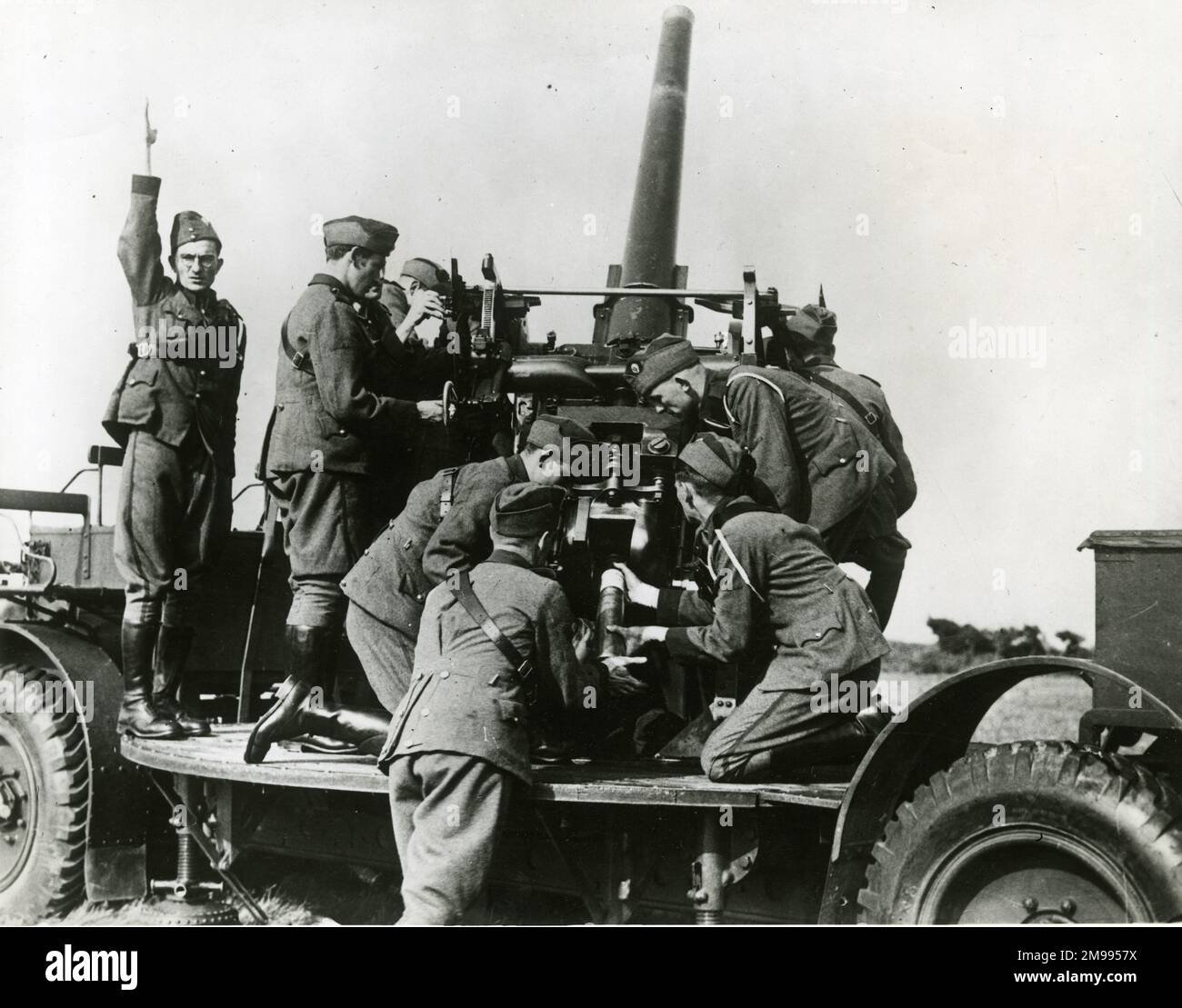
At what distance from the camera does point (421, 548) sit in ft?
17.9

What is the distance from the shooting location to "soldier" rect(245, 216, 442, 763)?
18.7 ft

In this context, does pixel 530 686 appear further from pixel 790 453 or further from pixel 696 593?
pixel 790 453

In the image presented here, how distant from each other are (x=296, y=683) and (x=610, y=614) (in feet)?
4.17

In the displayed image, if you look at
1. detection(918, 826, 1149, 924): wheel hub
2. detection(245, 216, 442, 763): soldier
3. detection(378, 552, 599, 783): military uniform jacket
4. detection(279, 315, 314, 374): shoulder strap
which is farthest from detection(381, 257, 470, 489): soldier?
detection(918, 826, 1149, 924): wheel hub

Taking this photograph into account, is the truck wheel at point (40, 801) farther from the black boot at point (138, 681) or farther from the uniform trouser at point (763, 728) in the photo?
the uniform trouser at point (763, 728)

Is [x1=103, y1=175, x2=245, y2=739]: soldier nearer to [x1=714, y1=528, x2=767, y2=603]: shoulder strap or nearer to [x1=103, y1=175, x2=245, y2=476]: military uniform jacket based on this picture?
[x1=103, y1=175, x2=245, y2=476]: military uniform jacket

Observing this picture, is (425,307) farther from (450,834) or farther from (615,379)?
(450,834)

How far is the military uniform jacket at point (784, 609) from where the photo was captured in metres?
4.59

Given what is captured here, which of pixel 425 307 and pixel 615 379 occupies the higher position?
pixel 425 307

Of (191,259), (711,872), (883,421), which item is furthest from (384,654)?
A: (883,421)

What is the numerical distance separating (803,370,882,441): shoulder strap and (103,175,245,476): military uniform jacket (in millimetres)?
2604

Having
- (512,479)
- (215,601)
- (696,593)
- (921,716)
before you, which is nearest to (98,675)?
(215,601)

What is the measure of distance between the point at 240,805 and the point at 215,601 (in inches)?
54.3
